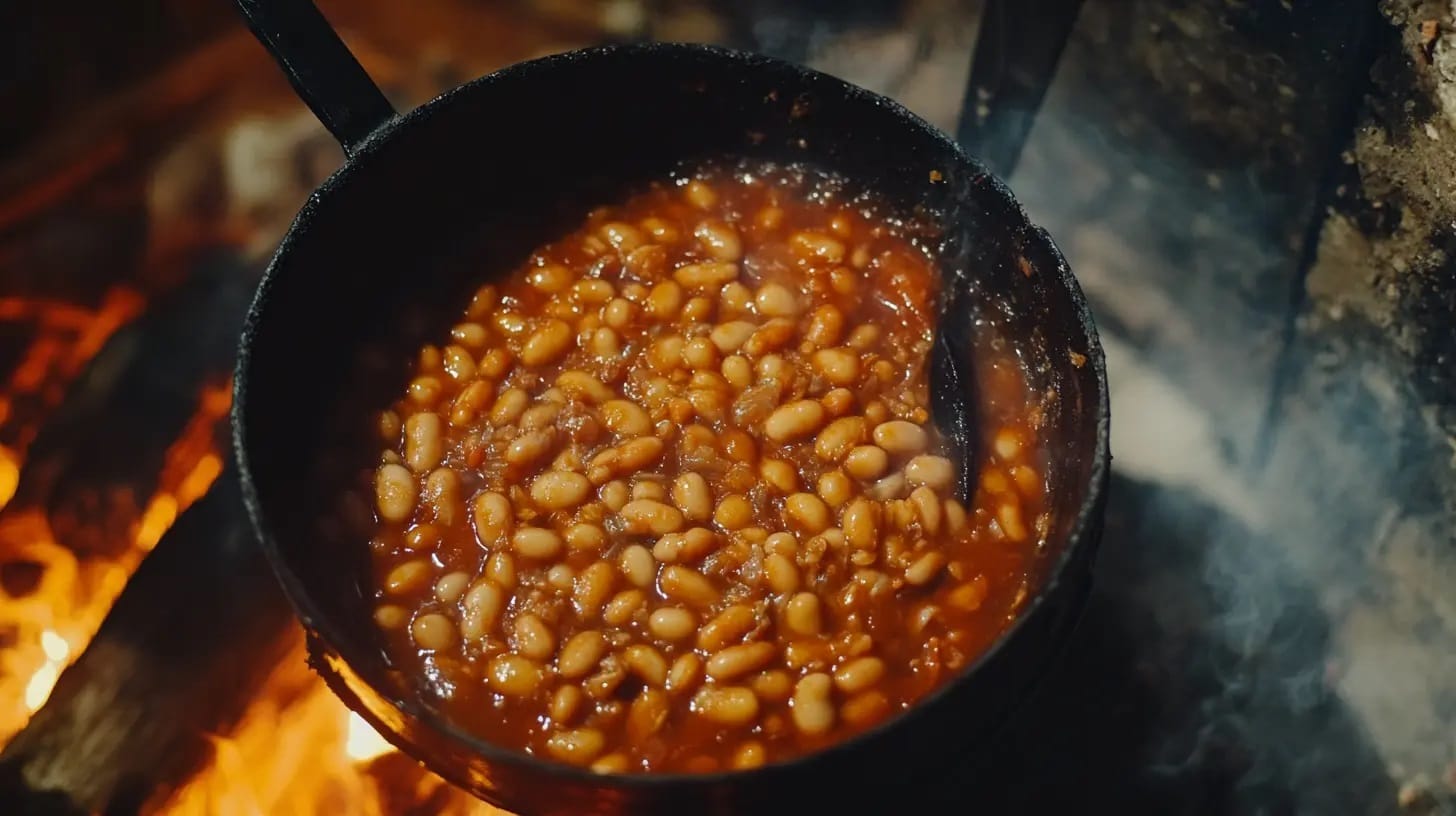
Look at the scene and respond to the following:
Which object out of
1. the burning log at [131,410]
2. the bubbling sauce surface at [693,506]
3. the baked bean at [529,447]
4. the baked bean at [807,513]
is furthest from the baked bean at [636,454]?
the burning log at [131,410]

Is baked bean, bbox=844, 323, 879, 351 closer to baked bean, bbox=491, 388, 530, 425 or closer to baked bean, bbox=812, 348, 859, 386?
baked bean, bbox=812, 348, 859, 386

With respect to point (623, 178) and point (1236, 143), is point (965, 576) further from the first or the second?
point (1236, 143)

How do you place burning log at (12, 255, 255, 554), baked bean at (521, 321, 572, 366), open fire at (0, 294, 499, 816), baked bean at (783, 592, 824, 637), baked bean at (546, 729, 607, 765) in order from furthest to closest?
burning log at (12, 255, 255, 554), open fire at (0, 294, 499, 816), baked bean at (521, 321, 572, 366), baked bean at (783, 592, 824, 637), baked bean at (546, 729, 607, 765)

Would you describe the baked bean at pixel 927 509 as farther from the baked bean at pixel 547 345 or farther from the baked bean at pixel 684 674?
the baked bean at pixel 547 345

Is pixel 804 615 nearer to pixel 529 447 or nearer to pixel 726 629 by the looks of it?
pixel 726 629

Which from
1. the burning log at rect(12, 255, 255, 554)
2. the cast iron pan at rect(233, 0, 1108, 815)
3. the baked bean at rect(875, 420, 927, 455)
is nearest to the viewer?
the cast iron pan at rect(233, 0, 1108, 815)

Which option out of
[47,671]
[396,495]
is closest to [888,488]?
[396,495]

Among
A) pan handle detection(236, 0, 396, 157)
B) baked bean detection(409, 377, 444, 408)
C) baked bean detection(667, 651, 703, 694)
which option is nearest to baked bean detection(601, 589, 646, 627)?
baked bean detection(667, 651, 703, 694)
